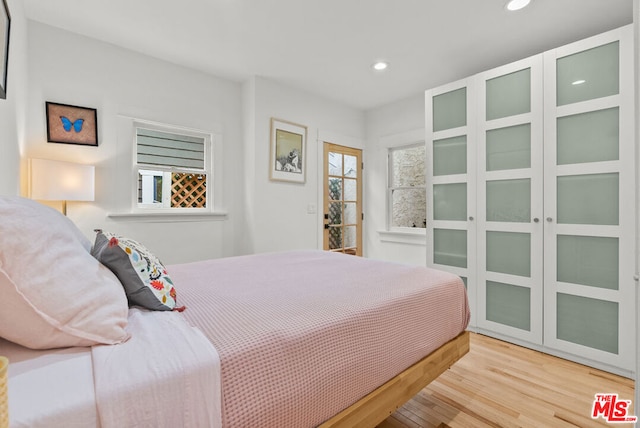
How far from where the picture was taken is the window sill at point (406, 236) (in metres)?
3.72

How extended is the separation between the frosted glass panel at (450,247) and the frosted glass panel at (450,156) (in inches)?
23.5

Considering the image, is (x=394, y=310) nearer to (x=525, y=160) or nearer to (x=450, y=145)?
(x=525, y=160)

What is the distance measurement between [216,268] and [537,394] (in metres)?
2.11

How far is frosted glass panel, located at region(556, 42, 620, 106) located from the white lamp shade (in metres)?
3.62

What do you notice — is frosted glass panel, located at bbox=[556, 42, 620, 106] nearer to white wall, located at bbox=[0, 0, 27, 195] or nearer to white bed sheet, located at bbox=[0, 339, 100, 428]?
white bed sheet, located at bbox=[0, 339, 100, 428]

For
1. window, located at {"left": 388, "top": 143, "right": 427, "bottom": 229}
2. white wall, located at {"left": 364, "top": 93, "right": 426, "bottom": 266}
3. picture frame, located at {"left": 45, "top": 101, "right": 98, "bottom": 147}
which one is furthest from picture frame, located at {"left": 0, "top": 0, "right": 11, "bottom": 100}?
window, located at {"left": 388, "top": 143, "right": 427, "bottom": 229}

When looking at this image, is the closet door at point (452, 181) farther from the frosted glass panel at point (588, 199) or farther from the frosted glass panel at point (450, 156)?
the frosted glass panel at point (588, 199)

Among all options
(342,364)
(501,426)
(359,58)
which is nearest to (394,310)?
(342,364)

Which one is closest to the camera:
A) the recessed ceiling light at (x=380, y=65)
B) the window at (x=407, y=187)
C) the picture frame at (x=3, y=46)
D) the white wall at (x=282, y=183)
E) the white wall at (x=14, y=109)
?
the picture frame at (x=3, y=46)

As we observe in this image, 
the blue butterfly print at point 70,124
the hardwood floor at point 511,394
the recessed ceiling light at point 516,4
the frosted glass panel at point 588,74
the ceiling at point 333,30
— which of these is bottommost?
the hardwood floor at point 511,394

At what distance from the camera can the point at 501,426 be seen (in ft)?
5.00

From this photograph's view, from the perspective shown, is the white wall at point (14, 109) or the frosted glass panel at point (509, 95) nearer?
the white wall at point (14, 109)

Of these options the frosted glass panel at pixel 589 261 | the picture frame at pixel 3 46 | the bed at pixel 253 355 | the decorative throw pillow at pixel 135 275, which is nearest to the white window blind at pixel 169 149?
the picture frame at pixel 3 46

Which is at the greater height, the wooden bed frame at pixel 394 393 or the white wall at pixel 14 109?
the white wall at pixel 14 109
